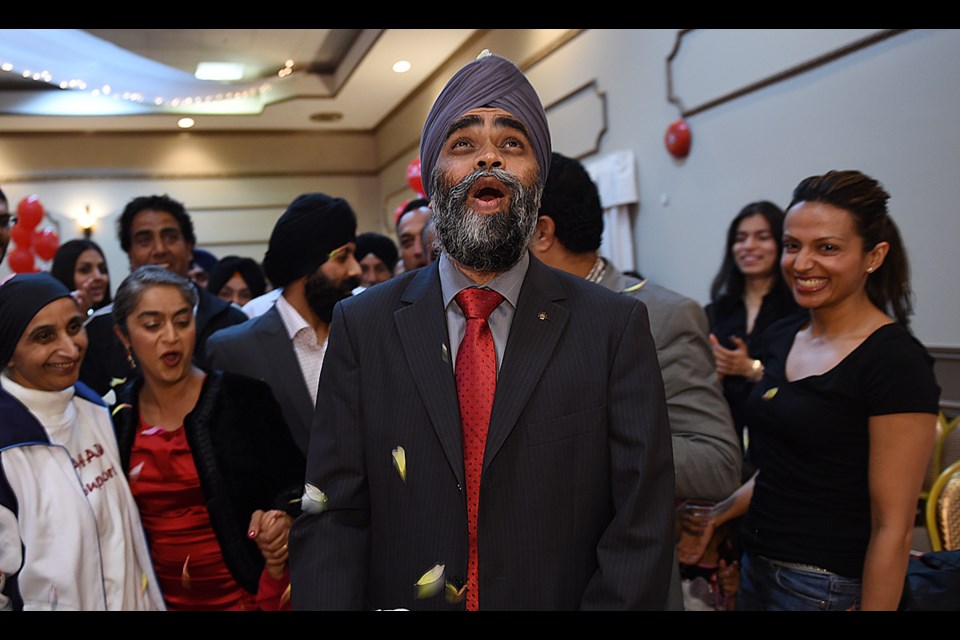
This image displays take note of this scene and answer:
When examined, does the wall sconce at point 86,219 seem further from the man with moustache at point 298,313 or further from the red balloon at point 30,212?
the man with moustache at point 298,313

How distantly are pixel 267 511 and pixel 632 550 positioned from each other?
3.87 feet

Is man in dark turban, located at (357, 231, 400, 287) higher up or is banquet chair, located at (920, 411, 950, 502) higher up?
man in dark turban, located at (357, 231, 400, 287)

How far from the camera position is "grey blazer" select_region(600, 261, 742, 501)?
163 centimetres

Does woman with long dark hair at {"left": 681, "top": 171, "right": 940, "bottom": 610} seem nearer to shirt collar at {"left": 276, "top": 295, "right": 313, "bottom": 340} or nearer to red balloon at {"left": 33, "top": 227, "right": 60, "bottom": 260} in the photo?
shirt collar at {"left": 276, "top": 295, "right": 313, "bottom": 340}

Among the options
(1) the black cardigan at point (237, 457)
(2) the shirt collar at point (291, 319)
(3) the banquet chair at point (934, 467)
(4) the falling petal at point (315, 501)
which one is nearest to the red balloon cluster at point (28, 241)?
(2) the shirt collar at point (291, 319)

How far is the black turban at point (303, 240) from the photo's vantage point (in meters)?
2.52

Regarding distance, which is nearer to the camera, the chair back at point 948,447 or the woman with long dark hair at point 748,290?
the chair back at point 948,447

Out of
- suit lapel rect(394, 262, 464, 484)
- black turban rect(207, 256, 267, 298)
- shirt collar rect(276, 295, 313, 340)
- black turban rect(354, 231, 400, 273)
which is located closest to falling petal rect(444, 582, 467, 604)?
suit lapel rect(394, 262, 464, 484)

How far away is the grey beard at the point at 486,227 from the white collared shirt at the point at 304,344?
1.18 m

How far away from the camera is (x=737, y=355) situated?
2891 mm

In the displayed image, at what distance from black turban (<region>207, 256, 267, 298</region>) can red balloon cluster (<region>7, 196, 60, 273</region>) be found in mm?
2129

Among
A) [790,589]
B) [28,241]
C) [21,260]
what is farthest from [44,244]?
[790,589]

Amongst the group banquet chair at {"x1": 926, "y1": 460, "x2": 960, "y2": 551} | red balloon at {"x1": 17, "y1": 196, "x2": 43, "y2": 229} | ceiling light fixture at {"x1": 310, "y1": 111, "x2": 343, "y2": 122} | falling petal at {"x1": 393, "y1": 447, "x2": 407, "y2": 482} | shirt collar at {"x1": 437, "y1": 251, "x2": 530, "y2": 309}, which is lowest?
banquet chair at {"x1": 926, "y1": 460, "x2": 960, "y2": 551}
